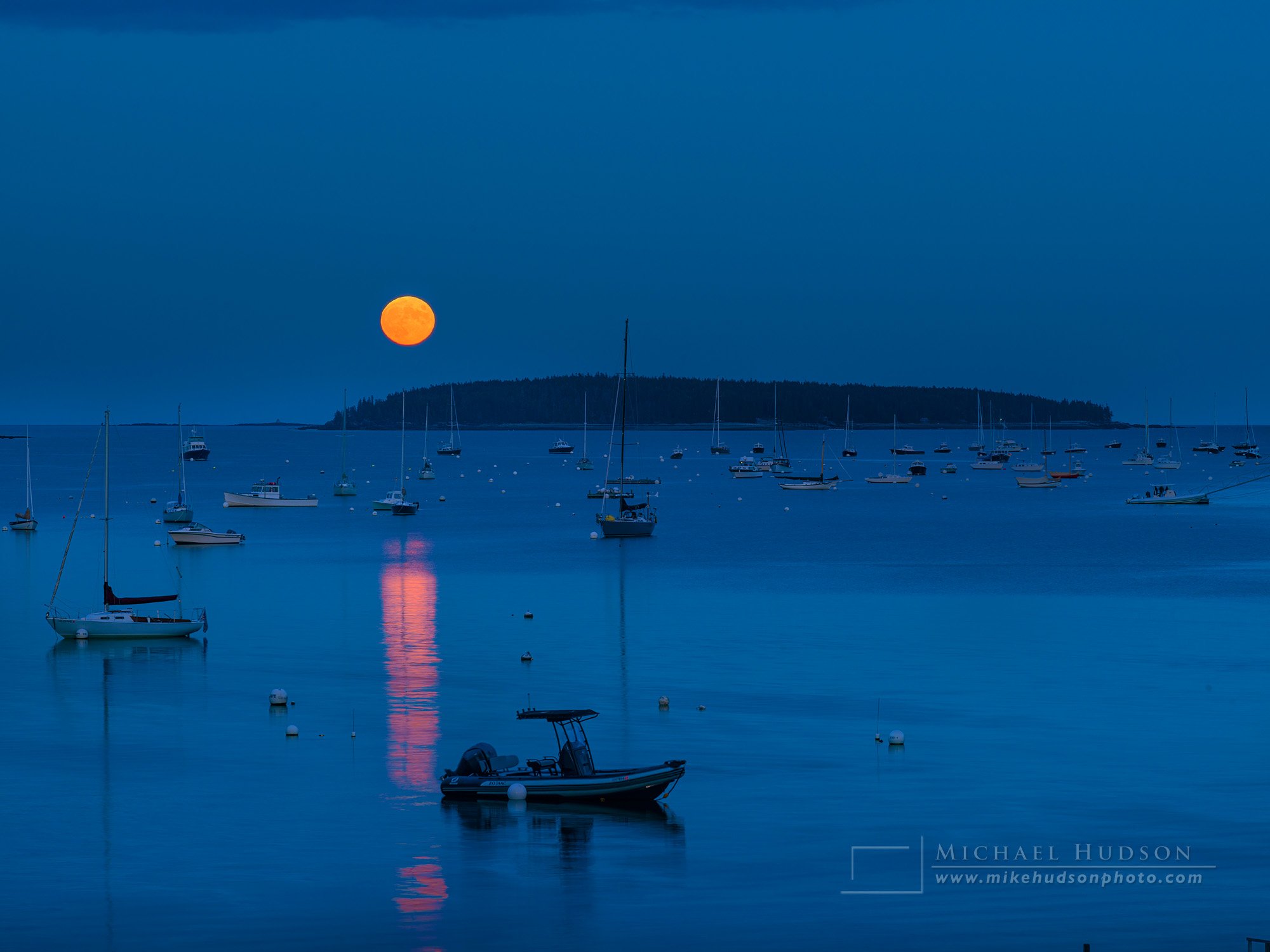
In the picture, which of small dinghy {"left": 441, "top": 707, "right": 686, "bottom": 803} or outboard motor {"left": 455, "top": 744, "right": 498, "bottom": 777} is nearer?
small dinghy {"left": 441, "top": 707, "right": 686, "bottom": 803}

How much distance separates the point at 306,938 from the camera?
2645cm

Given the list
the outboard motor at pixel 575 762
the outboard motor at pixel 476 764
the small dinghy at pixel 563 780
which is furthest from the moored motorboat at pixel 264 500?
the outboard motor at pixel 575 762

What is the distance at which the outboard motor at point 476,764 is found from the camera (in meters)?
35.7

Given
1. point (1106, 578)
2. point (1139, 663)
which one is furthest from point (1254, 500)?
point (1139, 663)

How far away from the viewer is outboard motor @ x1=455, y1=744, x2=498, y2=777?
35719 millimetres

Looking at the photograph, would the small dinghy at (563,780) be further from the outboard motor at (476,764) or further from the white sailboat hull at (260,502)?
the white sailboat hull at (260,502)

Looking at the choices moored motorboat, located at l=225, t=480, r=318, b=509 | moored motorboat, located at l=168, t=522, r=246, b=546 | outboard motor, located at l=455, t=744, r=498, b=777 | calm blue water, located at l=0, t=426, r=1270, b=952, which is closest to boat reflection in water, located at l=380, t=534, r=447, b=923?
calm blue water, located at l=0, t=426, r=1270, b=952

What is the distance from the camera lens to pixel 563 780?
34812mm

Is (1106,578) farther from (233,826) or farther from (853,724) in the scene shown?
(233,826)

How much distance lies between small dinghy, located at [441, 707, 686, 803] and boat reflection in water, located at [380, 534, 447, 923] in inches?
54.5

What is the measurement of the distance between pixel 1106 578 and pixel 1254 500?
96.7 meters

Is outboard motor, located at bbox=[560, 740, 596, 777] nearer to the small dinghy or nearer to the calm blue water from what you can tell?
the small dinghy

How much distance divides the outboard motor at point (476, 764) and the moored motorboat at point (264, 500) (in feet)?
394

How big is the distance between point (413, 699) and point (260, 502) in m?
109
